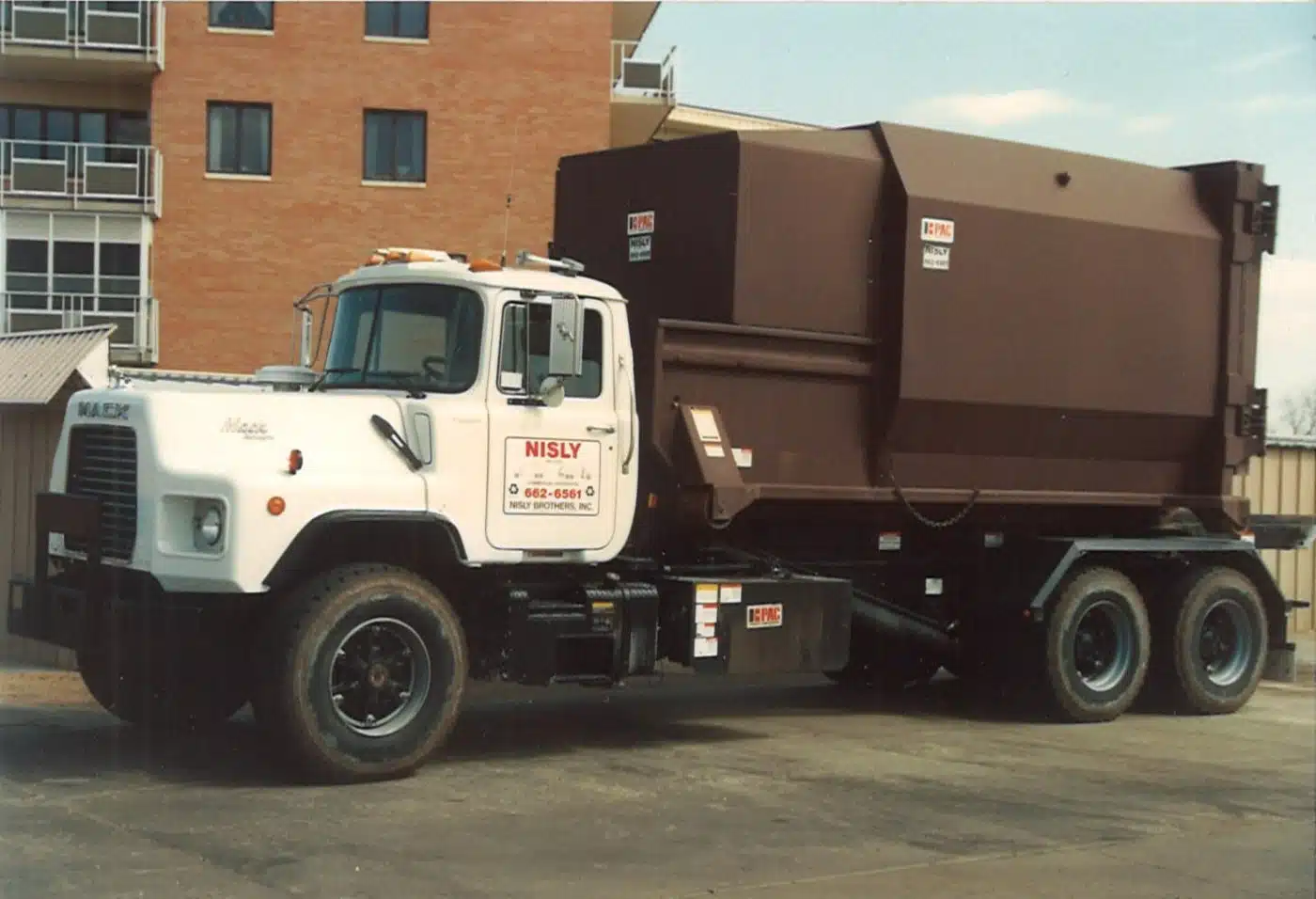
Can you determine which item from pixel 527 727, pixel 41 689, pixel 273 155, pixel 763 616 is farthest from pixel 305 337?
pixel 273 155

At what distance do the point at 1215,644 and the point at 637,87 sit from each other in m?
27.0

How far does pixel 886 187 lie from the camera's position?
496 inches

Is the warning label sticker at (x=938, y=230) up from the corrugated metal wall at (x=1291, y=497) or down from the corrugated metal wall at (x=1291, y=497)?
up

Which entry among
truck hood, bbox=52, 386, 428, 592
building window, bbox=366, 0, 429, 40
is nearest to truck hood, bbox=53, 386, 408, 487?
truck hood, bbox=52, 386, 428, 592

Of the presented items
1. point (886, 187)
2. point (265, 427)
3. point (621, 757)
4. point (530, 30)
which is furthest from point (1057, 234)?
point (530, 30)

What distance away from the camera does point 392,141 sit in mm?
37438

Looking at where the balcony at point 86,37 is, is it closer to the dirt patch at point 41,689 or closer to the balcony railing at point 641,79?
the balcony railing at point 641,79

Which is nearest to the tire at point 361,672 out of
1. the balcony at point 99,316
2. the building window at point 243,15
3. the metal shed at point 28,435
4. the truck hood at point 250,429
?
the truck hood at point 250,429

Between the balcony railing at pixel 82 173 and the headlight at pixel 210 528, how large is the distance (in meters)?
28.9

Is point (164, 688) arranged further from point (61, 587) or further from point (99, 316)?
point (99, 316)

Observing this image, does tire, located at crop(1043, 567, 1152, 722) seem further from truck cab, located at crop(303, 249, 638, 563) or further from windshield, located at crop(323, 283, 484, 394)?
windshield, located at crop(323, 283, 484, 394)

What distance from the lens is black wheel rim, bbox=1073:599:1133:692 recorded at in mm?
13766

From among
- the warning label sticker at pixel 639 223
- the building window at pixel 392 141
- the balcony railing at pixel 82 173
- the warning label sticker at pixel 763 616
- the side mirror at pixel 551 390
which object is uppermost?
the building window at pixel 392 141

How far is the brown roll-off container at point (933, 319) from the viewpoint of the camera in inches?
467
